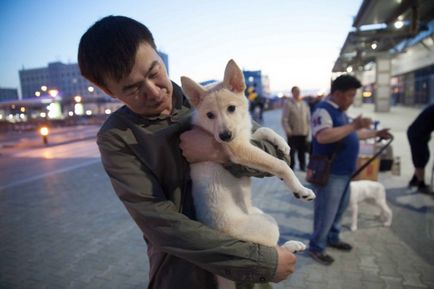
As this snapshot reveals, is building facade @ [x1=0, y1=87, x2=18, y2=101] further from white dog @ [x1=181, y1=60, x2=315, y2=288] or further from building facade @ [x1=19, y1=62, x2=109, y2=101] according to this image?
white dog @ [x1=181, y1=60, x2=315, y2=288]

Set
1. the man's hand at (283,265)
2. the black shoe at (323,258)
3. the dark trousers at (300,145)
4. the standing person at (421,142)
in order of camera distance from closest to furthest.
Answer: the man's hand at (283,265) → the black shoe at (323,258) → the standing person at (421,142) → the dark trousers at (300,145)

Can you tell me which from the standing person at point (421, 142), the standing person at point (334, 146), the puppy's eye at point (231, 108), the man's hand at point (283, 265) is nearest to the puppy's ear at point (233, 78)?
the puppy's eye at point (231, 108)

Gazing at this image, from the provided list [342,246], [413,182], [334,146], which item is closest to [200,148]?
[334,146]

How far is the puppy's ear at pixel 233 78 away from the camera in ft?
5.28

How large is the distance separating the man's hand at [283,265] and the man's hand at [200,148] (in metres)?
0.53

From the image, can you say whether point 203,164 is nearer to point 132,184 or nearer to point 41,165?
point 132,184

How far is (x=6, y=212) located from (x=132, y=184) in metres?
6.62

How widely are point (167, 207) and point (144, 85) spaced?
1.88ft

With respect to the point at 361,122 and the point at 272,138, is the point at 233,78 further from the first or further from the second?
the point at 361,122

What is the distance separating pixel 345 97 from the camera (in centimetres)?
Answer: 358

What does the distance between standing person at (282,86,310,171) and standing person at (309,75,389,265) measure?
14.1 ft

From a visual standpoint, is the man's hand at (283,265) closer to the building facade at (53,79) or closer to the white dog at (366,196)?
the white dog at (366,196)

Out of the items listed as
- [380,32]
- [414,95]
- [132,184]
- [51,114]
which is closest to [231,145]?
[132,184]

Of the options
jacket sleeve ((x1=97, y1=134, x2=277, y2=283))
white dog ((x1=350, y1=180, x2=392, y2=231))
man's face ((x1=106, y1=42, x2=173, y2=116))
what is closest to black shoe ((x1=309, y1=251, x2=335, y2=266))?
white dog ((x1=350, y1=180, x2=392, y2=231))
